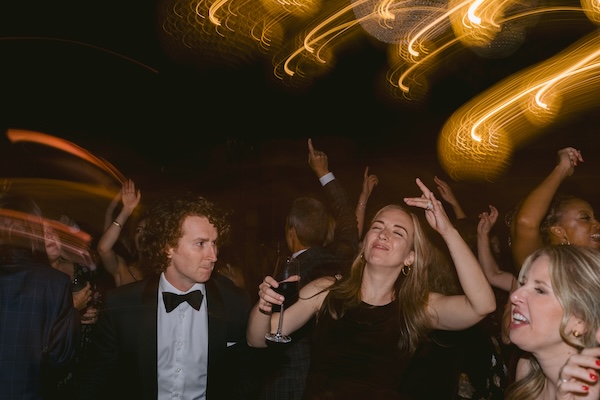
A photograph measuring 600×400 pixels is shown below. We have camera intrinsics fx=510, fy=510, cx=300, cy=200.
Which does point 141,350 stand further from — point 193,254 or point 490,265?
point 490,265

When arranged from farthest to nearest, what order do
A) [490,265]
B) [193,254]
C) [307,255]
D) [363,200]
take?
Result: 1. [363,200]
2. [490,265]
3. [307,255]
4. [193,254]

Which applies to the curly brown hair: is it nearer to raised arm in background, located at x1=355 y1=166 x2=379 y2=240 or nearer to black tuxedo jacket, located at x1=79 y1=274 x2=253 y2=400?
black tuxedo jacket, located at x1=79 y1=274 x2=253 y2=400

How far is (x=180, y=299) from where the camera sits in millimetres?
2637

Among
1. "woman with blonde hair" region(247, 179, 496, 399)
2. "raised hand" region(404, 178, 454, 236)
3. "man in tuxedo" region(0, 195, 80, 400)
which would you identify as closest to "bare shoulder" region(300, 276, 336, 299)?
→ "woman with blonde hair" region(247, 179, 496, 399)

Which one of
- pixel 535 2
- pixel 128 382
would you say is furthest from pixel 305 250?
pixel 535 2

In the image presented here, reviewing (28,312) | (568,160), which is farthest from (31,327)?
(568,160)

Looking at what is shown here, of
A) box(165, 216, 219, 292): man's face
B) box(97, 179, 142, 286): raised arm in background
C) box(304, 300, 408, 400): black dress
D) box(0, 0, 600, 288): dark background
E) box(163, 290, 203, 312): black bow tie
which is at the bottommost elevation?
box(304, 300, 408, 400): black dress

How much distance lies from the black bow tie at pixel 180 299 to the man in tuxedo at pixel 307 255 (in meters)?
0.57

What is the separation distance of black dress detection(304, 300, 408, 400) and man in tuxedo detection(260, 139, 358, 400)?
0.85 ft

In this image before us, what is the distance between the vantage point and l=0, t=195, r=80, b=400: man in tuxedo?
248cm

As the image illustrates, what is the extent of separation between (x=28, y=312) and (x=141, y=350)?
590 millimetres

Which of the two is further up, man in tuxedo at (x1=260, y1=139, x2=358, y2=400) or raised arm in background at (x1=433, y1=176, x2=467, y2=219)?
raised arm in background at (x1=433, y1=176, x2=467, y2=219)

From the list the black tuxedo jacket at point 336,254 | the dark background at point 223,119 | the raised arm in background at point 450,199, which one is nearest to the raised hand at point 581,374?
the black tuxedo jacket at point 336,254

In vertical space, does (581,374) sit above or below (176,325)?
below
